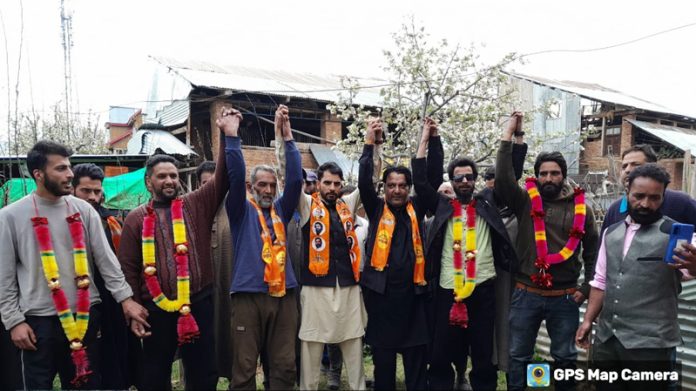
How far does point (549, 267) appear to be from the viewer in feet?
12.8

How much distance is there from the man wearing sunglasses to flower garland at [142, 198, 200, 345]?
249 cm

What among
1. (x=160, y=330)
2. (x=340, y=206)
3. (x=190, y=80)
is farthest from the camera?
(x=190, y=80)

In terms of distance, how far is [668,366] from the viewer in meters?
3.03

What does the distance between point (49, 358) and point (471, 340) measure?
3.08 meters

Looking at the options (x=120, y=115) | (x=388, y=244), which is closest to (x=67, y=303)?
(x=388, y=244)

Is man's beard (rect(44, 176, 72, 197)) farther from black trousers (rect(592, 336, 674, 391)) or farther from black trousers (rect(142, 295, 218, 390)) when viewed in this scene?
black trousers (rect(592, 336, 674, 391))

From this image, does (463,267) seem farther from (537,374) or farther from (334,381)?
(334,381)

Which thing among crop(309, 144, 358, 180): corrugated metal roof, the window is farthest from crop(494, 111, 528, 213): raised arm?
the window

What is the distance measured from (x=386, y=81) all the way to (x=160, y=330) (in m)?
9.41

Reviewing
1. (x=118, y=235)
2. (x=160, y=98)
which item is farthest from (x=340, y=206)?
(x=160, y=98)

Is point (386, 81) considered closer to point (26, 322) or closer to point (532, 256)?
point (532, 256)

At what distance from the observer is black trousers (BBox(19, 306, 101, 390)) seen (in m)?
3.23

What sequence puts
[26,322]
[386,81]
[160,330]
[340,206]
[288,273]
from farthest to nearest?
[386,81], [340,206], [288,273], [160,330], [26,322]

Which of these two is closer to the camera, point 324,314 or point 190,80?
point 324,314
